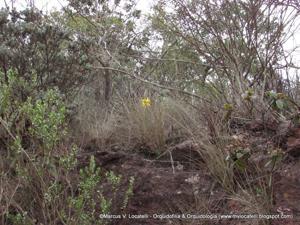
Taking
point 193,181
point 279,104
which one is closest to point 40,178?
point 193,181

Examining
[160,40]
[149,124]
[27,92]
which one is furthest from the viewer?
[160,40]

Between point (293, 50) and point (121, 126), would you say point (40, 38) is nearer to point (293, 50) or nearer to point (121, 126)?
point (121, 126)

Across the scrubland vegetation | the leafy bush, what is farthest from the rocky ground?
the leafy bush

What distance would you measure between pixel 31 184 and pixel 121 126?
72.9 inches

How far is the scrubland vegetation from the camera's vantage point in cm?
314

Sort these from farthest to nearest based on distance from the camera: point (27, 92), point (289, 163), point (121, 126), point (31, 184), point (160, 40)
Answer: point (160, 40) < point (121, 126) < point (27, 92) < point (289, 163) < point (31, 184)

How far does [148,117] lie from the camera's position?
468 cm

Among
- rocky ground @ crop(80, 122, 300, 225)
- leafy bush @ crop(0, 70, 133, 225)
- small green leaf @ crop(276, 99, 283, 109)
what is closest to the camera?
leafy bush @ crop(0, 70, 133, 225)

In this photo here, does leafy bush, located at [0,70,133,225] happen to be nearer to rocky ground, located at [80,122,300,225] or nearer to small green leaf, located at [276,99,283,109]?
rocky ground, located at [80,122,300,225]

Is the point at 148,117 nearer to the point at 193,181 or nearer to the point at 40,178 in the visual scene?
the point at 193,181

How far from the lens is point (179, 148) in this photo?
417cm

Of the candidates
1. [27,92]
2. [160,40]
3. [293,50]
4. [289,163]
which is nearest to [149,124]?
[27,92]

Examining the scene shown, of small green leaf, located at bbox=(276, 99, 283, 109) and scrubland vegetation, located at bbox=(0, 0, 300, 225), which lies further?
small green leaf, located at bbox=(276, 99, 283, 109)

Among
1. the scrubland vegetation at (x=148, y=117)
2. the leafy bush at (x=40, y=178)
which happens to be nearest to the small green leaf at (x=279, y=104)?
the scrubland vegetation at (x=148, y=117)
